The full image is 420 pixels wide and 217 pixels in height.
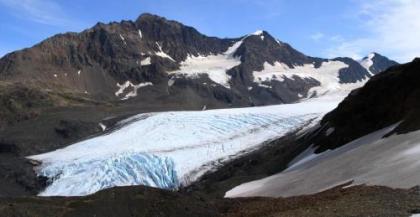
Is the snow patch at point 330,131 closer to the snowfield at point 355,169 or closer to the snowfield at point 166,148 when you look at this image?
the snowfield at point 355,169

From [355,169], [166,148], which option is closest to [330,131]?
[355,169]

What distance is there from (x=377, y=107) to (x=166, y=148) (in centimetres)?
3203

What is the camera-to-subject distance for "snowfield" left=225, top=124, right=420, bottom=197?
2975 centimetres

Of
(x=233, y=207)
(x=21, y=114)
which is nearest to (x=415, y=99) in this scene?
(x=233, y=207)

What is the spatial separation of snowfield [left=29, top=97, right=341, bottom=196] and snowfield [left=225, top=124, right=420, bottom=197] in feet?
65.6

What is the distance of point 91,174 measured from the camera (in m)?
68.1

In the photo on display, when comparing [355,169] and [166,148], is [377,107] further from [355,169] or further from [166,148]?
[166,148]

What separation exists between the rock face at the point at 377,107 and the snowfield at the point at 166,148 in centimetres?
1712

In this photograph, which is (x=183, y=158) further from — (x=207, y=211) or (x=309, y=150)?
(x=207, y=211)

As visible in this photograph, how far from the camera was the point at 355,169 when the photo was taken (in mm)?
36750

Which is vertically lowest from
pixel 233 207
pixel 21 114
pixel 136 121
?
pixel 233 207

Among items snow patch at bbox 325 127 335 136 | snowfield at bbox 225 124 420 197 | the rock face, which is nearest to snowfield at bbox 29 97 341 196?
snow patch at bbox 325 127 335 136

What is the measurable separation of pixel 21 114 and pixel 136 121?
87588 mm

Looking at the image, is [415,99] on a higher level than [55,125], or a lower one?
lower
